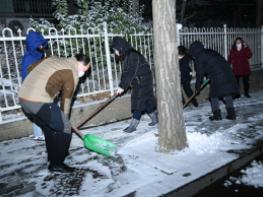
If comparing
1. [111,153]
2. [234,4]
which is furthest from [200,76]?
[234,4]

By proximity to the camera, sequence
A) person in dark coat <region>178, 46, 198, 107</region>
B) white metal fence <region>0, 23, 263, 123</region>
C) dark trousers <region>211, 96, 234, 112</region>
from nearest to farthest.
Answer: white metal fence <region>0, 23, 263, 123</region> → dark trousers <region>211, 96, 234, 112</region> → person in dark coat <region>178, 46, 198, 107</region>

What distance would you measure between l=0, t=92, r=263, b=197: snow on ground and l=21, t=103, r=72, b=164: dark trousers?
0.98 feet

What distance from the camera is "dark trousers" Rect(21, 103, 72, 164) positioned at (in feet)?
13.2

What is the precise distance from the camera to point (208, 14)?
20.6 meters

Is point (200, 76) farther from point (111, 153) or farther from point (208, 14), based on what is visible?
point (208, 14)

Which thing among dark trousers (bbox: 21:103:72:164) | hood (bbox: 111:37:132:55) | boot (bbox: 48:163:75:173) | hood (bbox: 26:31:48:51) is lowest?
boot (bbox: 48:163:75:173)

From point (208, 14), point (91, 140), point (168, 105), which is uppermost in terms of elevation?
point (208, 14)

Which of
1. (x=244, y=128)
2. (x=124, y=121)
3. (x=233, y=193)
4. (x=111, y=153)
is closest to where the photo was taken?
(x=233, y=193)

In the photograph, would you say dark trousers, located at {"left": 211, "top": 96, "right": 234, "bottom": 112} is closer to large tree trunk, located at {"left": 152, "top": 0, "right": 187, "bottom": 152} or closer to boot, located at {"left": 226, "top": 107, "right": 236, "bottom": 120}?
boot, located at {"left": 226, "top": 107, "right": 236, "bottom": 120}

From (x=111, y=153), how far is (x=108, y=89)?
2.96 meters

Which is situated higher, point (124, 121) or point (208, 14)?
point (208, 14)

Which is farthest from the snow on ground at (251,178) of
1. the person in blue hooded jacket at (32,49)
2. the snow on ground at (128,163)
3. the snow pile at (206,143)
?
the person in blue hooded jacket at (32,49)

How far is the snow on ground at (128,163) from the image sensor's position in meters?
3.74

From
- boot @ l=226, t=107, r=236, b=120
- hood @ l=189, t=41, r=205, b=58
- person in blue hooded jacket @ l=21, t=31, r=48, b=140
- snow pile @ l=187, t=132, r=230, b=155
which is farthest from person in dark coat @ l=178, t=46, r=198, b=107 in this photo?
person in blue hooded jacket @ l=21, t=31, r=48, b=140
